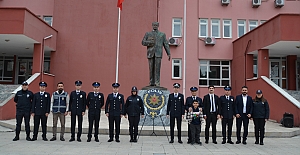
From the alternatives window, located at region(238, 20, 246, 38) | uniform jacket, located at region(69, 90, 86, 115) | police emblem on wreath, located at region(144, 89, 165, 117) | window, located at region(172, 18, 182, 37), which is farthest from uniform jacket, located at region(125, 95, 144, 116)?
window, located at region(238, 20, 246, 38)

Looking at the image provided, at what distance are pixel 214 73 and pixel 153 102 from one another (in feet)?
34.9

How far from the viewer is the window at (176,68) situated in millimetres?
18852

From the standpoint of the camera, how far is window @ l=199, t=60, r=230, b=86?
19.1 m

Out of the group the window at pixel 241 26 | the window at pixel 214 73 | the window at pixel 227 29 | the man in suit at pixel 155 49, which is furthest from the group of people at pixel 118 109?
the window at pixel 241 26

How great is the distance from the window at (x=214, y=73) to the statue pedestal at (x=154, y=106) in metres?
9.87

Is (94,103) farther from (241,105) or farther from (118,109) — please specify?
(241,105)

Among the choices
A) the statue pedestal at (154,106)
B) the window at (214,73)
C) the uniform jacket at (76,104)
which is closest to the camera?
the uniform jacket at (76,104)

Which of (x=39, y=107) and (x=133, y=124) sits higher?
(x=39, y=107)

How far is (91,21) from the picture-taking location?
697 inches

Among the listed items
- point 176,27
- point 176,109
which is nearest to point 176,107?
point 176,109

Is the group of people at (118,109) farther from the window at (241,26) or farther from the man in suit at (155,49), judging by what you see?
the window at (241,26)

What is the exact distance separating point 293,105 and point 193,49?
28.2 ft

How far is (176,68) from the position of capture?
18969 millimetres

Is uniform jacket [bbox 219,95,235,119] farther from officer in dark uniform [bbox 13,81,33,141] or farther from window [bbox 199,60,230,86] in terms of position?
window [bbox 199,60,230,86]
